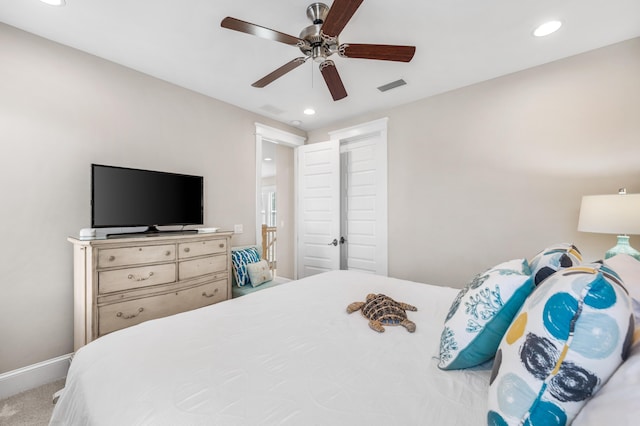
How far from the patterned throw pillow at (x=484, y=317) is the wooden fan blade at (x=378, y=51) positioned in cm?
144

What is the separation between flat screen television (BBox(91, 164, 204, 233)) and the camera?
222 centimetres

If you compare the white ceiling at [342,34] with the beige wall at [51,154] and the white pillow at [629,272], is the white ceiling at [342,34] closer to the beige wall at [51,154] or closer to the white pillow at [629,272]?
the beige wall at [51,154]

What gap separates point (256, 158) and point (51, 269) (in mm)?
2331

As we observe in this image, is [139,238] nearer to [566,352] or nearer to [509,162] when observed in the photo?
[566,352]

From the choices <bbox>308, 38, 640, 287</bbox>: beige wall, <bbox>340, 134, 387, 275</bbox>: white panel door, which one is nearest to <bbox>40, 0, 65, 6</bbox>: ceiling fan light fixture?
<bbox>308, 38, 640, 287</bbox>: beige wall

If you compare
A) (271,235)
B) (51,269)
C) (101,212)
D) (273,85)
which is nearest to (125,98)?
(101,212)

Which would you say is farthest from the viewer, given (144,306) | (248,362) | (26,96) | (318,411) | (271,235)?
(271,235)

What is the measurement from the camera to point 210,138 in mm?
3188

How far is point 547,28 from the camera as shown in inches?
78.4

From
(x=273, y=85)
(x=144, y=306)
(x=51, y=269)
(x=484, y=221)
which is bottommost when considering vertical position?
(x=144, y=306)

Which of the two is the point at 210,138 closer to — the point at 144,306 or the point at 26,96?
the point at 26,96

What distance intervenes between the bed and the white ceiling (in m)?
2.02

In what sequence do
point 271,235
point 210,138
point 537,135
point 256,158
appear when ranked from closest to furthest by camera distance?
point 537,135
point 210,138
point 256,158
point 271,235

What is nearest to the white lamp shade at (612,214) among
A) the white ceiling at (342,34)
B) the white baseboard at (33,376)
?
the white ceiling at (342,34)
